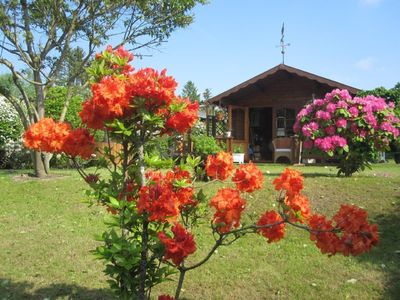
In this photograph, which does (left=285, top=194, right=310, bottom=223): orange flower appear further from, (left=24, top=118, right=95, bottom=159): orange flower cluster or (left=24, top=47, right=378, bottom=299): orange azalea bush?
(left=24, top=118, right=95, bottom=159): orange flower cluster

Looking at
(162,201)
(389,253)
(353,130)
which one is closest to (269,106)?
(353,130)

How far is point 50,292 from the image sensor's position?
15.0 feet

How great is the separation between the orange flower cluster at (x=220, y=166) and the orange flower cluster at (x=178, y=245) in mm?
451

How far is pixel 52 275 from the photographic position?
5.02 meters

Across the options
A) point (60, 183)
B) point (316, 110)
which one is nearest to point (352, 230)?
point (316, 110)

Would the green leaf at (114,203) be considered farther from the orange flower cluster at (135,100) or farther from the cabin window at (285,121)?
the cabin window at (285,121)

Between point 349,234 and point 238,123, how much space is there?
1711 cm

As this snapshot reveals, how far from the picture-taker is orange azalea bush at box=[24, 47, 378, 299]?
108 inches

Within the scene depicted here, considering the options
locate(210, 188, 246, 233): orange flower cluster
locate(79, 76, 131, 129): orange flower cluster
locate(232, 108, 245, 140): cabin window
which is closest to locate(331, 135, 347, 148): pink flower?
locate(210, 188, 246, 233): orange flower cluster

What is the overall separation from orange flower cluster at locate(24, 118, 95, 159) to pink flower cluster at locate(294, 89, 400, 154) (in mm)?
6790

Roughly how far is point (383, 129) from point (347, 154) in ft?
2.87

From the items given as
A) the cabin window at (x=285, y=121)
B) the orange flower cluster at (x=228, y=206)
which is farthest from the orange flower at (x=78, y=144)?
the cabin window at (x=285, y=121)

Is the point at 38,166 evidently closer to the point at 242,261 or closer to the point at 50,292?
the point at 50,292

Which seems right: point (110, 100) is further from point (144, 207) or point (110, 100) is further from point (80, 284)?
point (80, 284)
